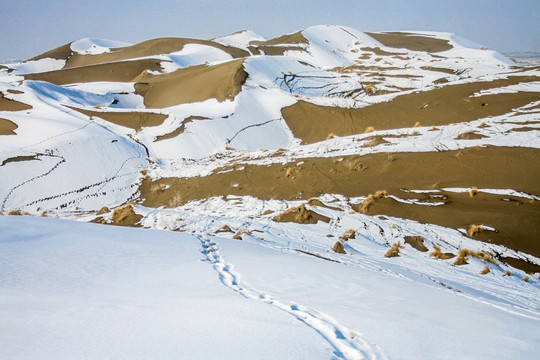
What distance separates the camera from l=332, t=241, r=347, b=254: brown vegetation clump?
6.10 meters

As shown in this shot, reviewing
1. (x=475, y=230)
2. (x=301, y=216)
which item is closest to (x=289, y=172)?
(x=301, y=216)

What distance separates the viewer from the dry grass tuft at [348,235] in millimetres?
6766

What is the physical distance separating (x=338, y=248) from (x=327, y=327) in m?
3.81

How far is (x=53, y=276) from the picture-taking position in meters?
3.00

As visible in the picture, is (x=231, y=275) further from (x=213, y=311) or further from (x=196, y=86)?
(x=196, y=86)

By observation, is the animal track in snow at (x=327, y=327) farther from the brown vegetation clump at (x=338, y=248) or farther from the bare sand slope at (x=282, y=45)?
the bare sand slope at (x=282, y=45)

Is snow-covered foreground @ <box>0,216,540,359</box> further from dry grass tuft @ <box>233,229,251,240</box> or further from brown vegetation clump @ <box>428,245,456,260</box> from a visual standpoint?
dry grass tuft @ <box>233,229,251,240</box>

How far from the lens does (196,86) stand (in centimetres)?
2209

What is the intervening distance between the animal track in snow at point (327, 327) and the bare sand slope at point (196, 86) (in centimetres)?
1746

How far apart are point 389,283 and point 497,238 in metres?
4.04

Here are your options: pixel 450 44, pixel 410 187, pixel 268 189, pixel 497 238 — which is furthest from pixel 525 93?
pixel 450 44

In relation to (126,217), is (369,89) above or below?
above

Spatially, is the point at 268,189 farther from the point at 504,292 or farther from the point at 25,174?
the point at 25,174

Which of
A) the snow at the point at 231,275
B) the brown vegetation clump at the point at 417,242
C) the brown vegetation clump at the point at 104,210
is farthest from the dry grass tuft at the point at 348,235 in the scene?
the brown vegetation clump at the point at 104,210
